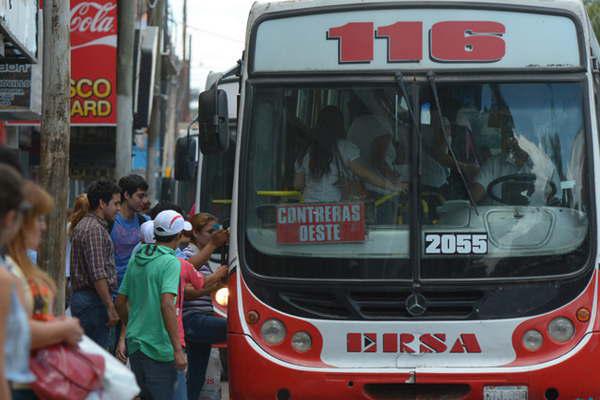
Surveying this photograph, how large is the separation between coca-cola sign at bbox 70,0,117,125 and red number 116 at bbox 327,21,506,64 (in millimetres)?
10938

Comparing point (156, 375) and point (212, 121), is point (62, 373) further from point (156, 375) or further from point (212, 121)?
point (212, 121)

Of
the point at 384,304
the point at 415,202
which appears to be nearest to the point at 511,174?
the point at 415,202

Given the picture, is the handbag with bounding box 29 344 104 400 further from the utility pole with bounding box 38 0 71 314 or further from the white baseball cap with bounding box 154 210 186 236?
the utility pole with bounding box 38 0 71 314

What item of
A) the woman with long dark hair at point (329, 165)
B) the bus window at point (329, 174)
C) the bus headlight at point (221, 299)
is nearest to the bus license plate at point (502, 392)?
the bus window at point (329, 174)

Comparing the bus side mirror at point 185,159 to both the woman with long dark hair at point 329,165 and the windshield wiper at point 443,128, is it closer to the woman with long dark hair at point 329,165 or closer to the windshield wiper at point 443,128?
the woman with long dark hair at point 329,165

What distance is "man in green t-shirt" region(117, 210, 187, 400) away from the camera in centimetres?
775

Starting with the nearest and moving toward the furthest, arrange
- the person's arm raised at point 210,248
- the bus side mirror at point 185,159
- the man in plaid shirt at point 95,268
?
the person's arm raised at point 210,248, the man in plaid shirt at point 95,268, the bus side mirror at point 185,159

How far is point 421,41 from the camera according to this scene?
8.12 m

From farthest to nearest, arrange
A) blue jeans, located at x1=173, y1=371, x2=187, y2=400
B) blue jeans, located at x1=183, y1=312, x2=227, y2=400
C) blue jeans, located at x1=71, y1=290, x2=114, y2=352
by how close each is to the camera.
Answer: blue jeans, located at x1=71, y1=290, x2=114, y2=352
blue jeans, located at x1=183, y1=312, x2=227, y2=400
blue jeans, located at x1=173, y1=371, x2=187, y2=400

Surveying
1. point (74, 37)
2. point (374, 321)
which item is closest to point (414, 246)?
point (374, 321)

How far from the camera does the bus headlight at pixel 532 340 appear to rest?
7.85m

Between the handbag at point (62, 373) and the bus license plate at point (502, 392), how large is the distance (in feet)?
11.5

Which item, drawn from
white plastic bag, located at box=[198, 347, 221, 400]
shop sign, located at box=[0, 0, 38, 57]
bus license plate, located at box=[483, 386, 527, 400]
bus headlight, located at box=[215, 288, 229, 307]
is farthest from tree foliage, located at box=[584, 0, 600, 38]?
bus license plate, located at box=[483, 386, 527, 400]

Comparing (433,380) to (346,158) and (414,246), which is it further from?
(346,158)
